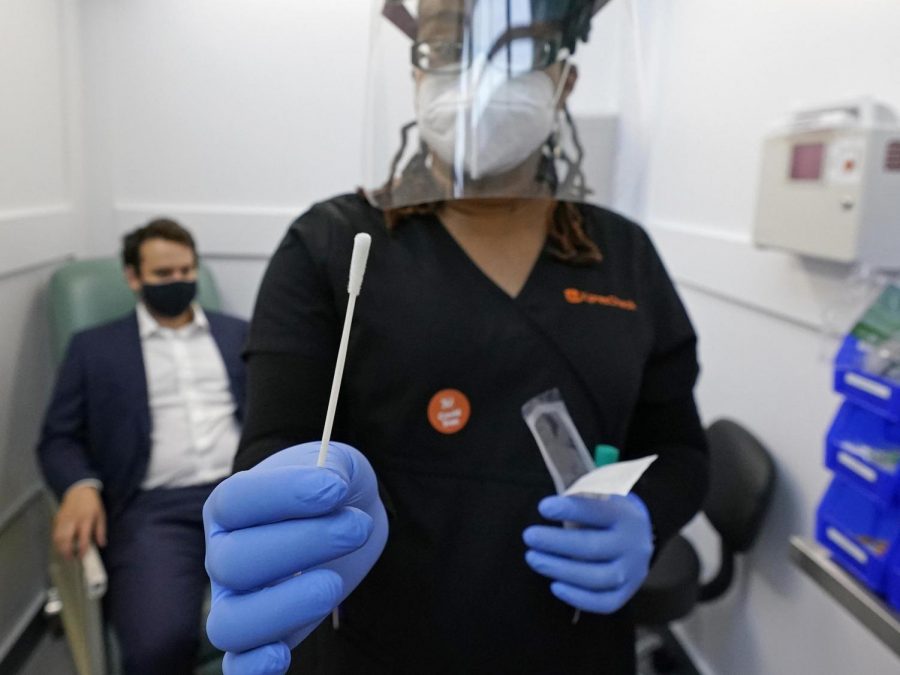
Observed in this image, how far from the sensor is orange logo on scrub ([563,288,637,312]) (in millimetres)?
741

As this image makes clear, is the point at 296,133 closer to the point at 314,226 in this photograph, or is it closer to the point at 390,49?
the point at 390,49

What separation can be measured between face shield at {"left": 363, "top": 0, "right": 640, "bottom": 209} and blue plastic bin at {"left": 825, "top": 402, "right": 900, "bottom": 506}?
526 mm

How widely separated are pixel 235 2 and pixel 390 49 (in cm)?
152

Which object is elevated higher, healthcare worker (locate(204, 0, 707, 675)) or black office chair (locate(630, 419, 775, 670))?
healthcare worker (locate(204, 0, 707, 675))

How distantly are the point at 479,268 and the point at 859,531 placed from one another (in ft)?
2.21

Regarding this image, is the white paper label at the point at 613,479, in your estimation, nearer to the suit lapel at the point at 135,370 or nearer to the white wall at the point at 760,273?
the white wall at the point at 760,273

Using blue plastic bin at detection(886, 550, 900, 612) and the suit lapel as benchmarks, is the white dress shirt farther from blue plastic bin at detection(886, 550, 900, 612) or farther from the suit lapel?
blue plastic bin at detection(886, 550, 900, 612)

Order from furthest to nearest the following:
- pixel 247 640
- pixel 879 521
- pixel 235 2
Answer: pixel 235 2 → pixel 879 521 → pixel 247 640

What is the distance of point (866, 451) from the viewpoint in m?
0.94

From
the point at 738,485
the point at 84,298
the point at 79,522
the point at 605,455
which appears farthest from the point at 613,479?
the point at 84,298

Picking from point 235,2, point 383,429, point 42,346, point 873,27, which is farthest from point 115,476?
point 873,27

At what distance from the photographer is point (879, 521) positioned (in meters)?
0.92

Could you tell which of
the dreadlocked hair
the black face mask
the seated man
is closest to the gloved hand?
the dreadlocked hair

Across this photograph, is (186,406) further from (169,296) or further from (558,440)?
(558,440)
